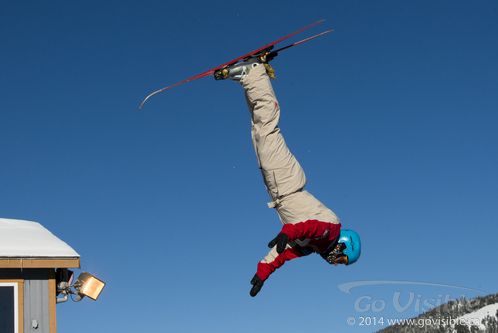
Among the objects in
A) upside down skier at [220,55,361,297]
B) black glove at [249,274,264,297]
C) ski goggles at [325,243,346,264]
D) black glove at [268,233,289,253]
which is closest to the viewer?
black glove at [268,233,289,253]

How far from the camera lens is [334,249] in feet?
32.7

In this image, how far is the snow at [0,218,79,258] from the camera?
12.2 meters

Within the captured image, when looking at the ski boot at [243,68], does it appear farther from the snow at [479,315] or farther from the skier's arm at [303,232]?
the snow at [479,315]

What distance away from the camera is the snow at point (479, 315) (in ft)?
200

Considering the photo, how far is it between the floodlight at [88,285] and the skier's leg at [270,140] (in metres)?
4.11

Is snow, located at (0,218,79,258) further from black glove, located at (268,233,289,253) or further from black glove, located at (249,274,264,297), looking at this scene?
black glove, located at (268,233,289,253)

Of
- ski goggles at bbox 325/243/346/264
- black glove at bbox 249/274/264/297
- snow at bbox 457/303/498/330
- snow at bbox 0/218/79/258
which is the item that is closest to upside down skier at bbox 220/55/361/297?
black glove at bbox 249/274/264/297

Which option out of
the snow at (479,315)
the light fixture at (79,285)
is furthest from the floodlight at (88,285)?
the snow at (479,315)

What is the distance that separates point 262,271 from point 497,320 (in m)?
53.5

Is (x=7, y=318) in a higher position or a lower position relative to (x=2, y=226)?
lower

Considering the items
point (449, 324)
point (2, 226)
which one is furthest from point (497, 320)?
point (2, 226)

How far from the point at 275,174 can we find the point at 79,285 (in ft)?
14.2

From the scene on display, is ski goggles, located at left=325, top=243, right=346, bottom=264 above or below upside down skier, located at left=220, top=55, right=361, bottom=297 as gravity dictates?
below

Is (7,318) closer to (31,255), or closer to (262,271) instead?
(31,255)
